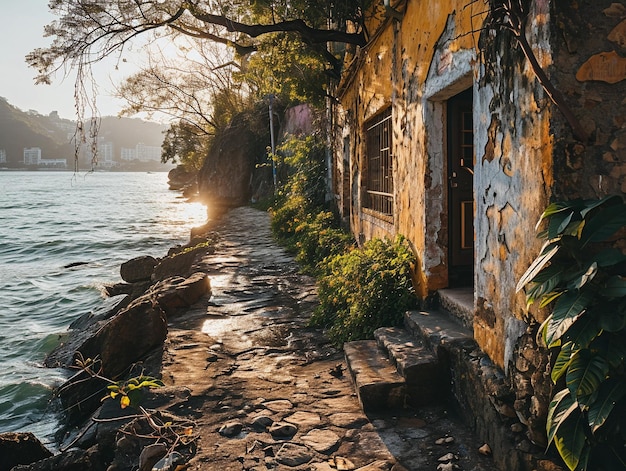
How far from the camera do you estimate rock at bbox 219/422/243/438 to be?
3.19 metres

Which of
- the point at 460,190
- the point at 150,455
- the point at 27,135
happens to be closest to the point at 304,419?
the point at 150,455

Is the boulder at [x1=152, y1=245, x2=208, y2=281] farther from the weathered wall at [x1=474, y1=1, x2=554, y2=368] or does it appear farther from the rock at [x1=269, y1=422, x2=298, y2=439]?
the weathered wall at [x1=474, y1=1, x2=554, y2=368]

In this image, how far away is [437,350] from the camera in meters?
3.49

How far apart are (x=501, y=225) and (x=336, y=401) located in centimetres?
173

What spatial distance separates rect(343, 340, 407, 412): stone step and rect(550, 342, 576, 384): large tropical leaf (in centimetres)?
140

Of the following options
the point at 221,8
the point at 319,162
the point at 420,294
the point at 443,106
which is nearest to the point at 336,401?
the point at 420,294

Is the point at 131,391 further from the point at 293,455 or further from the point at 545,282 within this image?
the point at 545,282

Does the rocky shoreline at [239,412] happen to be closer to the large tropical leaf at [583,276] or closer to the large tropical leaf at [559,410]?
the large tropical leaf at [559,410]

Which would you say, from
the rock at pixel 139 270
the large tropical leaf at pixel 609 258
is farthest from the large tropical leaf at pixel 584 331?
the rock at pixel 139 270

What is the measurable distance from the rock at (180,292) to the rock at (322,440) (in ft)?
10.7

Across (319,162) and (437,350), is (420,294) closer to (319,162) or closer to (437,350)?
(437,350)

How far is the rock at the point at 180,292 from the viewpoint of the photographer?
19.8ft

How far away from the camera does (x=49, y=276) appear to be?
46.2 ft

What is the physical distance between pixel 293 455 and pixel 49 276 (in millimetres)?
13394
